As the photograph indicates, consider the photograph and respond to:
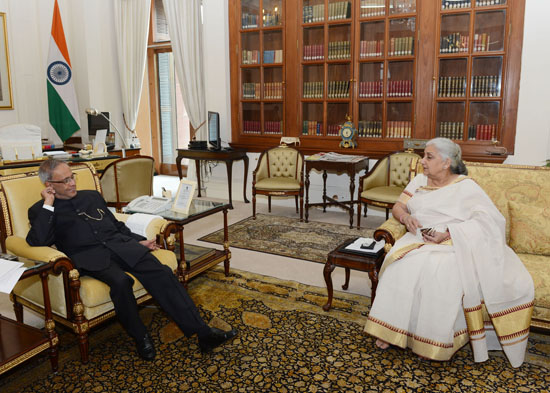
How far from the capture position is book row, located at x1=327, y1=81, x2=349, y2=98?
6.05 m

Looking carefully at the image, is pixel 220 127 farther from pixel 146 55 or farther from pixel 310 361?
pixel 310 361

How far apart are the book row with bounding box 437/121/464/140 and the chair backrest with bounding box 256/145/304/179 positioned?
181cm

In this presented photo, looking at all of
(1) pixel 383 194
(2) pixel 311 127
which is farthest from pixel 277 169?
(1) pixel 383 194

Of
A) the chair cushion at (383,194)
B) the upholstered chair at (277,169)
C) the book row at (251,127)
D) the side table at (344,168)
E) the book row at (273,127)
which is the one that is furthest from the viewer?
the book row at (251,127)

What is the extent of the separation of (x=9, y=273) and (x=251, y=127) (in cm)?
495

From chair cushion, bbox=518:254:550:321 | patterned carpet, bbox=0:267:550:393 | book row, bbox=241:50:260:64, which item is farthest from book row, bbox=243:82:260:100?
chair cushion, bbox=518:254:550:321

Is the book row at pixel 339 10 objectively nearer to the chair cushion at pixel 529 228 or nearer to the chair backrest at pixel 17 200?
the chair cushion at pixel 529 228

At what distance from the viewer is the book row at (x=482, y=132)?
532cm

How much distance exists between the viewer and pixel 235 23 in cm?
659

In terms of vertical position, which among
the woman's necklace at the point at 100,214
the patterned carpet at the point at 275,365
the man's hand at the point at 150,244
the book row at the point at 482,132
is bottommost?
the patterned carpet at the point at 275,365

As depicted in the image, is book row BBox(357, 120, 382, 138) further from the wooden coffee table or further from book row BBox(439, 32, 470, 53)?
the wooden coffee table

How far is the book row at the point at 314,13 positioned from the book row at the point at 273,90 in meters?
0.96

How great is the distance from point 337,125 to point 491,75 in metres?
2.00

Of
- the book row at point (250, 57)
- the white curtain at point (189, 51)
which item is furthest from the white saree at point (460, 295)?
the white curtain at point (189, 51)
